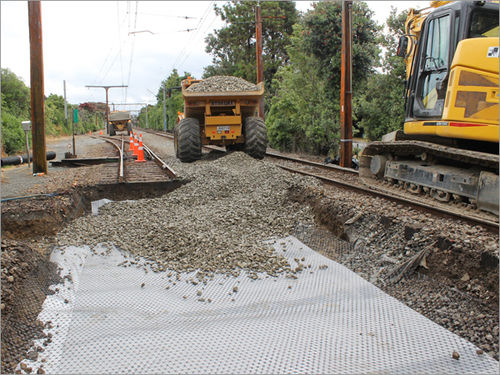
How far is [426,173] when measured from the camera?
6035mm

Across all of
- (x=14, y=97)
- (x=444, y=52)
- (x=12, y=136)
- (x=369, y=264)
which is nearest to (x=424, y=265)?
(x=369, y=264)

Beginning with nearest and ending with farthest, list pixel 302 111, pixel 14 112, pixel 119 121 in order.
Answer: pixel 302 111
pixel 14 112
pixel 119 121

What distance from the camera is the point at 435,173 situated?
5758 mm

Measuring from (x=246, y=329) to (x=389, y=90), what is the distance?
14755mm

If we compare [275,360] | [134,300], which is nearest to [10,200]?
[134,300]

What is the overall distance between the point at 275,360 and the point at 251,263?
165cm

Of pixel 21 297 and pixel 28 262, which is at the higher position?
pixel 28 262

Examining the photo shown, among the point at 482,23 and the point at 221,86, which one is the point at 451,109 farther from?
the point at 221,86

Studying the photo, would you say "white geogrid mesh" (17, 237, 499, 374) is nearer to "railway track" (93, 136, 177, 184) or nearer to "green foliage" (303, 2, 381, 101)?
"railway track" (93, 136, 177, 184)

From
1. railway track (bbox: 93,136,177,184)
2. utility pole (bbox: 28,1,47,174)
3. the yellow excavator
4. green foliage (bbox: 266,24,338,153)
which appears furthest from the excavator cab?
green foliage (bbox: 266,24,338,153)

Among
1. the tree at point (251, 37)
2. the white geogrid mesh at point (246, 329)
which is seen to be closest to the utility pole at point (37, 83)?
the white geogrid mesh at point (246, 329)

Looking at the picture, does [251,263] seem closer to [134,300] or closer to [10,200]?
[134,300]

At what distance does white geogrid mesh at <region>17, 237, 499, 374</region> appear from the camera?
250cm

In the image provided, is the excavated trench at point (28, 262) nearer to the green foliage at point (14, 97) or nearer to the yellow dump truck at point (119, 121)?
the green foliage at point (14, 97)
